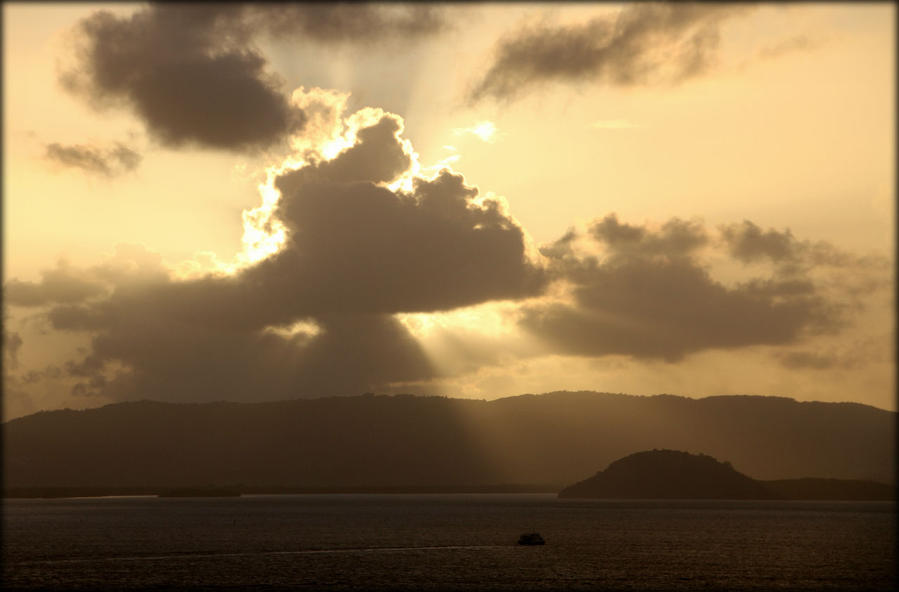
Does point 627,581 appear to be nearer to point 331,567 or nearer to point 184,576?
point 331,567

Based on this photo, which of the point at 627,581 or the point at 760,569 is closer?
the point at 627,581

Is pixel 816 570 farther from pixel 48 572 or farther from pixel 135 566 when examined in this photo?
pixel 48 572

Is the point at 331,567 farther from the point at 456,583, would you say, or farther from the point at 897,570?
the point at 897,570

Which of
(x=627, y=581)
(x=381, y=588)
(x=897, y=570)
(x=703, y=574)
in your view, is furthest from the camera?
(x=897, y=570)

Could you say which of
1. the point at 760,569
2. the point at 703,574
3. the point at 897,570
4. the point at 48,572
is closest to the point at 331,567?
the point at 48,572

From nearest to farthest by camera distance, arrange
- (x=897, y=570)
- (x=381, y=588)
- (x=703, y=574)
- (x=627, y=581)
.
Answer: (x=381, y=588), (x=627, y=581), (x=703, y=574), (x=897, y=570)

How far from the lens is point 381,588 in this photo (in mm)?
153875

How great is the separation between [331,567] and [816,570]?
94.6 meters

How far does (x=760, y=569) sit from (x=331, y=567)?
274 ft

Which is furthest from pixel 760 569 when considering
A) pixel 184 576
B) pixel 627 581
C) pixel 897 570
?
pixel 184 576

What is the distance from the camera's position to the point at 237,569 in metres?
182

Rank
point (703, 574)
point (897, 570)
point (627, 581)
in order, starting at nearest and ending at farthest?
1. point (627, 581)
2. point (703, 574)
3. point (897, 570)

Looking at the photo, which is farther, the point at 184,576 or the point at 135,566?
the point at 135,566

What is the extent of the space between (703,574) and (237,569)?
86258 millimetres
